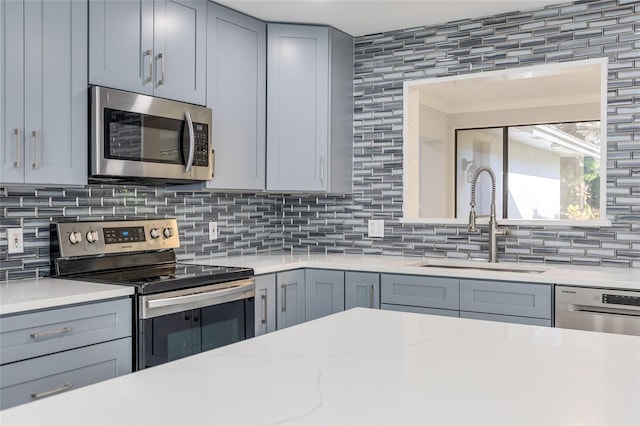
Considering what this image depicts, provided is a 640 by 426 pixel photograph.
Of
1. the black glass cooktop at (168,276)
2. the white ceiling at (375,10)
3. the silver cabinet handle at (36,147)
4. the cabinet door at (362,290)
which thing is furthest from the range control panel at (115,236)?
the white ceiling at (375,10)

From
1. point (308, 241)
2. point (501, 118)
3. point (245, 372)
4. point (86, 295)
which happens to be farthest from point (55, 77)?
point (501, 118)

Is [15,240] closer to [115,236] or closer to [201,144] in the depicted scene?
[115,236]

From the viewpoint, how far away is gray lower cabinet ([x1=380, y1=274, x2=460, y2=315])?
2924mm

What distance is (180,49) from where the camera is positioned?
2.99 metres

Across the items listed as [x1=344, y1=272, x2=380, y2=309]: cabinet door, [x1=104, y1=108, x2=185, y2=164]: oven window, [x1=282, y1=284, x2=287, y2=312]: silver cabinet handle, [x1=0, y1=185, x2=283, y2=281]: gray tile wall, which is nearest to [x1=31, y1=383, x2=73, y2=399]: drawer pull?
[x1=0, y1=185, x2=283, y2=281]: gray tile wall

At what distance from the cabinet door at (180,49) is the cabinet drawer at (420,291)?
1.39 metres

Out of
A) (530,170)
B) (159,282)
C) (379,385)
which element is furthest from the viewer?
(530,170)

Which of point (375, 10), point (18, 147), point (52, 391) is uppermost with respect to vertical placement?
point (375, 10)

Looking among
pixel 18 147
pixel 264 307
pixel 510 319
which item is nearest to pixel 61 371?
pixel 18 147

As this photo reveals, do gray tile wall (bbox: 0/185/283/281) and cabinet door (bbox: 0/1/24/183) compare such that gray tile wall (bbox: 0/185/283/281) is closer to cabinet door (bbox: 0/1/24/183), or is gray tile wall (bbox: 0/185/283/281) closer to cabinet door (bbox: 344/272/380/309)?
cabinet door (bbox: 0/1/24/183)

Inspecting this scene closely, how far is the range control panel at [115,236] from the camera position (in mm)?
2717

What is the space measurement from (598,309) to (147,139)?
7.19 feet

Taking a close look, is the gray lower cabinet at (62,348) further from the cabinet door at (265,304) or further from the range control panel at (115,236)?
the cabinet door at (265,304)

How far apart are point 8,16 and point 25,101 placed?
1.04ft
